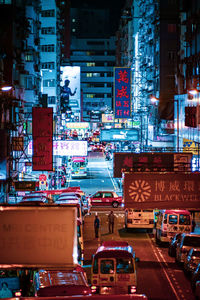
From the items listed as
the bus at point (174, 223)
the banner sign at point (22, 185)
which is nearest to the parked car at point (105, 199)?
the banner sign at point (22, 185)

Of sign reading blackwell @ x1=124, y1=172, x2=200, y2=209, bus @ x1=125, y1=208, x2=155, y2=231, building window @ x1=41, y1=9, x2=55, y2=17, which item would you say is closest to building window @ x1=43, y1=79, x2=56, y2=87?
building window @ x1=41, y1=9, x2=55, y2=17

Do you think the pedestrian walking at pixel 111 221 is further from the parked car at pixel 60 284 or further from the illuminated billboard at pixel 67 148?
the parked car at pixel 60 284

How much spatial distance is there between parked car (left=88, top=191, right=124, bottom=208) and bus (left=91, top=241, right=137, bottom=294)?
25728 mm

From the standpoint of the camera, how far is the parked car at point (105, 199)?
42.8 meters

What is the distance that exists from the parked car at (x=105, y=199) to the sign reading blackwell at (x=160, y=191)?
24004mm

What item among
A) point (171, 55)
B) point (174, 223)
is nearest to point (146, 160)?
point (174, 223)

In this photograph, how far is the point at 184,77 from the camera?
151 feet

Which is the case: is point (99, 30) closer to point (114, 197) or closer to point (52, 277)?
point (114, 197)

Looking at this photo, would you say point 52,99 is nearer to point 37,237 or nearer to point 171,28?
point 171,28

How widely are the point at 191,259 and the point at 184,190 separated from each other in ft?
8.99

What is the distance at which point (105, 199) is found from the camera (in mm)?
42938

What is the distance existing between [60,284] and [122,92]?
35.9 m

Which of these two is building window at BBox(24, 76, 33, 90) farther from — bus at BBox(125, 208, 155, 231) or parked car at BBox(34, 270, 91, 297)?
parked car at BBox(34, 270, 91, 297)

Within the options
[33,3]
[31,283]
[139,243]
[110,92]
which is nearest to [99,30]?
[110,92]
